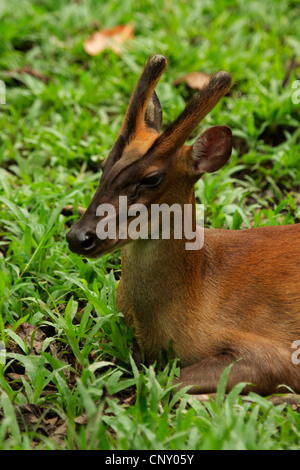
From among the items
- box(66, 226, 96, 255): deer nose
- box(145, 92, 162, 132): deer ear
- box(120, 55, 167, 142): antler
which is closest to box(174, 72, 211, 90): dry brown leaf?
box(145, 92, 162, 132): deer ear

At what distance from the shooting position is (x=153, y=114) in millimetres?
3777

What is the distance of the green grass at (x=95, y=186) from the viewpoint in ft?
10.4

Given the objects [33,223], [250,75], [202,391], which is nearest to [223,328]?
[202,391]

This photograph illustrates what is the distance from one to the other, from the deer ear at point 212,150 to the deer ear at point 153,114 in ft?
1.33

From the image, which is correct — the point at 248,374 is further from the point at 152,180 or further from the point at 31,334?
the point at 31,334

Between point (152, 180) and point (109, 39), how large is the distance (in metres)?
4.04

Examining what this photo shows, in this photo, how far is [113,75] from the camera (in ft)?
21.5

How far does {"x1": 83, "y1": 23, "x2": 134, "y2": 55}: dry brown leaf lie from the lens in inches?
273

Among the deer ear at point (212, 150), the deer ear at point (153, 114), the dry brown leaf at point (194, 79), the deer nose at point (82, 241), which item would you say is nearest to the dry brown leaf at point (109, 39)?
the dry brown leaf at point (194, 79)

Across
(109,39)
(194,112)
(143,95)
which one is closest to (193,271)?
(194,112)

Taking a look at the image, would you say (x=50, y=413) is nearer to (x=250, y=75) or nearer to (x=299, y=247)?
(x=299, y=247)

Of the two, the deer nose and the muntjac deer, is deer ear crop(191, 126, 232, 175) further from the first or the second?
the deer nose
